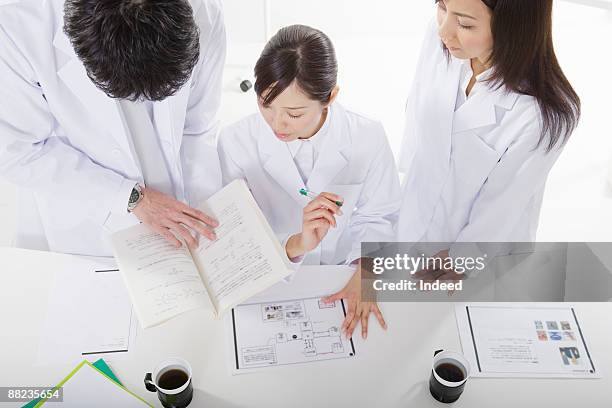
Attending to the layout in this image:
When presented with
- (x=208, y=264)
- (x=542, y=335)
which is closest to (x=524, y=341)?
(x=542, y=335)

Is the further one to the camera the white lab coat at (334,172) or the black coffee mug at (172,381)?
the white lab coat at (334,172)

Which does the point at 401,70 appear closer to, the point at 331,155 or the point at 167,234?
the point at 331,155

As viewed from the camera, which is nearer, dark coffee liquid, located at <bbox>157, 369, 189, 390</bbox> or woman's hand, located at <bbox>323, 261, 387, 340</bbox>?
dark coffee liquid, located at <bbox>157, 369, 189, 390</bbox>

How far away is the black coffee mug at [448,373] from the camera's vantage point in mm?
1552

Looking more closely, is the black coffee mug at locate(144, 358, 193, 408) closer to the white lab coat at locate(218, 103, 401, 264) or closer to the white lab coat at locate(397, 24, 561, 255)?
the white lab coat at locate(218, 103, 401, 264)

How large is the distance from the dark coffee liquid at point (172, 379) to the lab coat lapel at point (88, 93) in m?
0.58

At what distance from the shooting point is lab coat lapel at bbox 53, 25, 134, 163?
1536 mm

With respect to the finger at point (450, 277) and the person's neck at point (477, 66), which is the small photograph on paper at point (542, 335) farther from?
the person's neck at point (477, 66)

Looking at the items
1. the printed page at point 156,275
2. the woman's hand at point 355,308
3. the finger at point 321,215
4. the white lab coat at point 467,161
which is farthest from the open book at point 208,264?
the white lab coat at point 467,161

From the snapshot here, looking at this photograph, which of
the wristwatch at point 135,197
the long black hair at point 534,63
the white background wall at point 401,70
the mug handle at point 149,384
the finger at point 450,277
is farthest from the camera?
the white background wall at point 401,70

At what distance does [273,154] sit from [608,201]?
1.84 metres

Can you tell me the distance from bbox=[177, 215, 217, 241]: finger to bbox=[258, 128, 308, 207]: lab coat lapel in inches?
10.2

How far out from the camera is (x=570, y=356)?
1681 mm

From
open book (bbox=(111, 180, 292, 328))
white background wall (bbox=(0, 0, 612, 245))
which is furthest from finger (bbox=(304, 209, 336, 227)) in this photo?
white background wall (bbox=(0, 0, 612, 245))
